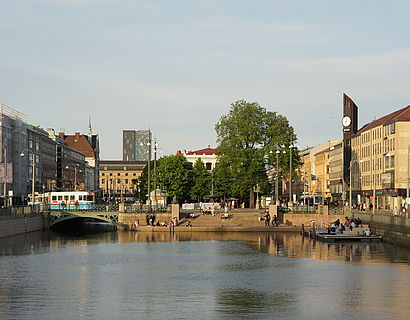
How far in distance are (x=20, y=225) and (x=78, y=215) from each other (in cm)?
1302

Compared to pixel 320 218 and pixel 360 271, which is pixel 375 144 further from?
pixel 360 271

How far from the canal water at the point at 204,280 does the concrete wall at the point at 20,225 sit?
18.0 feet

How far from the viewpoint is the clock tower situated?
15612cm

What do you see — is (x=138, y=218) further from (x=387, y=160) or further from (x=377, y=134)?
(x=377, y=134)

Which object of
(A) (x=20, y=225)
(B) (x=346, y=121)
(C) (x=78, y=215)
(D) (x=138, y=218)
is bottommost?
(A) (x=20, y=225)

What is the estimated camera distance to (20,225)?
106188 millimetres

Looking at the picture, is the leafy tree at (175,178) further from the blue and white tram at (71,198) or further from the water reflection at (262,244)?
the water reflection at (262,244)

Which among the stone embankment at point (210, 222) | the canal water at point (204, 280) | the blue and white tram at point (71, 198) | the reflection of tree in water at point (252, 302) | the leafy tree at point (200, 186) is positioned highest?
the leafy tree at point (200, 186)

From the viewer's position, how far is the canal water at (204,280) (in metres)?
44.2

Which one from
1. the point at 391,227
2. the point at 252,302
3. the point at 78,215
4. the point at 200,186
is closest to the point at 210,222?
the point at 78,215

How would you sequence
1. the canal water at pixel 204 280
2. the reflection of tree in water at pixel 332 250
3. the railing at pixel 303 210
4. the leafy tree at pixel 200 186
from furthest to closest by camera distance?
the leafy tree at pixel 200 186 → the railing at pixel 303 210 → the reflection of tree in water at pixel 332 250 → the canal water at pixel 204 280

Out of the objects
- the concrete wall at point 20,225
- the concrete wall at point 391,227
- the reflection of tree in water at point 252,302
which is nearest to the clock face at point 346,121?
the concrete wall at point 391,227

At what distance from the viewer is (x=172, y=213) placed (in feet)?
380

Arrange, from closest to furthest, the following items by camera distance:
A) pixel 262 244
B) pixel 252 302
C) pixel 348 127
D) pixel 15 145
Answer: pixel 252 302 → pixel 262 244 → pixel 348 127 → pixel 15 145
